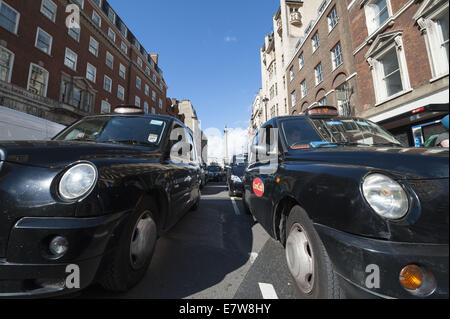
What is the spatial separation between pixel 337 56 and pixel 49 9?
21148 mm

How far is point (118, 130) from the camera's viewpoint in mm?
2531

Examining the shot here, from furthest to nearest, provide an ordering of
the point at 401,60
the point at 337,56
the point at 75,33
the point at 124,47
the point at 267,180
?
A: the point at 124,47 < the point at 75,33 < the point at 337,56 < the point at 401,60 < the point at 267,180

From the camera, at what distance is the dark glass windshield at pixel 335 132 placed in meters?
2.10

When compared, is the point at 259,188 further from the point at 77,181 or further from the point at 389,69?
the point at 389,69

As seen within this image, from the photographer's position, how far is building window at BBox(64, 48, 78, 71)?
15.7 meters

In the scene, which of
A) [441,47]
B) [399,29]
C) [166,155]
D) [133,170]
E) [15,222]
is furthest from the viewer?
[399,29]

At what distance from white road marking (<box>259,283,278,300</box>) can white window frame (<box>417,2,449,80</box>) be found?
9144 millimetres

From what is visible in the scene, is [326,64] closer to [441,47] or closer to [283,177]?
[441,47]

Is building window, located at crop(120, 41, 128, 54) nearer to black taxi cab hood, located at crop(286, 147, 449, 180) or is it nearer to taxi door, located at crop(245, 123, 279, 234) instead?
taxi door, located at crop(245, 123, 279, 234)

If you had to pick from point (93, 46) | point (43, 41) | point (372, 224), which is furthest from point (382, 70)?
point (93, 46)

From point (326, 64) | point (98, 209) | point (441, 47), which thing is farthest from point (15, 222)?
point (326, 64)

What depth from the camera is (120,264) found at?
5.19ft

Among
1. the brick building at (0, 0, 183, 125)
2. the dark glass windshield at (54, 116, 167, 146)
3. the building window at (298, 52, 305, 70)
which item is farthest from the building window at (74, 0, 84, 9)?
the dark glass windshield at (54, 116, 167, 146)
